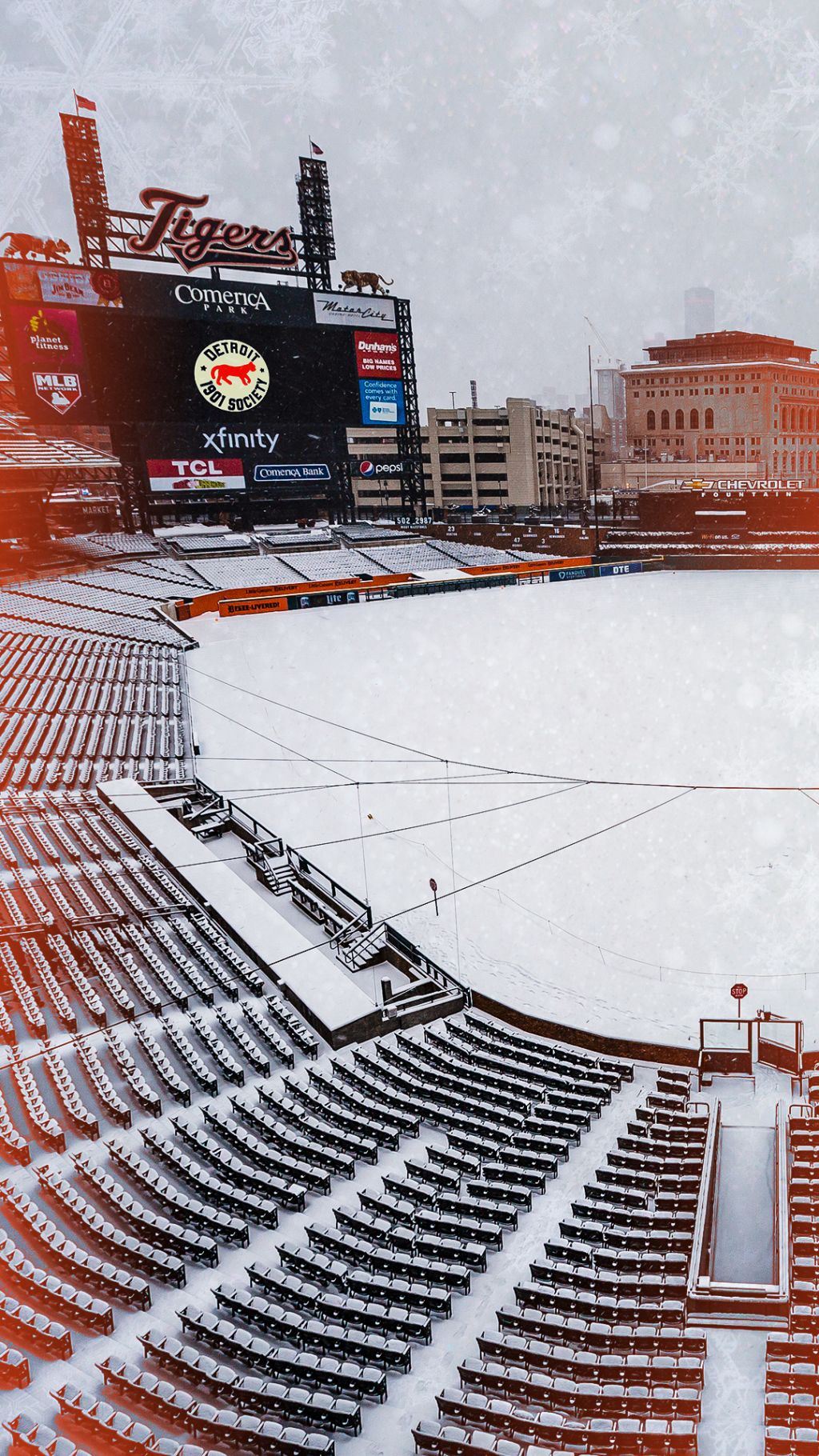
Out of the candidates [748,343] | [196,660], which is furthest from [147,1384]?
[748,343]

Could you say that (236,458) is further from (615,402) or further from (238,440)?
(615,402)

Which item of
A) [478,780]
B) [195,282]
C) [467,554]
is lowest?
[478,780]

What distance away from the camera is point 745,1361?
18.4 ft

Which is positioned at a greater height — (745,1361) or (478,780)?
(478,780)

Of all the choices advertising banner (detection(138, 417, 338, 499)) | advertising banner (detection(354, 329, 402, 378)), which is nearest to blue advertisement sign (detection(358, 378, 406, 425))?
advertising banner (detection(354, 329, 402, 378))

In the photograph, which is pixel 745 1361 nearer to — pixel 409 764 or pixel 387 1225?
pixel 387 1225

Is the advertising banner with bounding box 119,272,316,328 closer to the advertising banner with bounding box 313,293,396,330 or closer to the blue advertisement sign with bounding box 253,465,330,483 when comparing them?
the advertising banner with bounding box 313,293,396,330

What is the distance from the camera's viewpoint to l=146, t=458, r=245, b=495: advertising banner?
39406 millimetres

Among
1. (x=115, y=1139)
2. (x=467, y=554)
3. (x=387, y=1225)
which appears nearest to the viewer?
(x=387, y=1225)

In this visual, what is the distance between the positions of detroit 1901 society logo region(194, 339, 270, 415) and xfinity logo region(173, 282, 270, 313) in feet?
4.31

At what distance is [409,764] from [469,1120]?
951 cm

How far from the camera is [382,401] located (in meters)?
43.2

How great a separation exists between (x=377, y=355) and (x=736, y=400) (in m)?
32.6

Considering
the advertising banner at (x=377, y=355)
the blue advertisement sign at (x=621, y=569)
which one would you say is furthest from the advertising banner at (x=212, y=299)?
the blue advertisement sign at (x=621, y=569)
